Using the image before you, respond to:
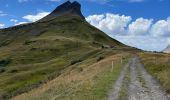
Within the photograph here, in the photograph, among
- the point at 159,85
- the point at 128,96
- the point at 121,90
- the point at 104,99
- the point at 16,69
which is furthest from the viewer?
the point at 16,69

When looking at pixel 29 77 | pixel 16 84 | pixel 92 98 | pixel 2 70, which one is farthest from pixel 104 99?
pixel 2 70

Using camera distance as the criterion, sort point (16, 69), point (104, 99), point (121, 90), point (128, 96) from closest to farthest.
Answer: point (104, 99) < point (128, 96) < point (121, 90) < point (16, 69)

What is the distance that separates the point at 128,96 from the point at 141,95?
169 centimetres

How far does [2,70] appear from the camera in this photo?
178000 millimetres

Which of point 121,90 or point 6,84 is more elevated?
point 121,90

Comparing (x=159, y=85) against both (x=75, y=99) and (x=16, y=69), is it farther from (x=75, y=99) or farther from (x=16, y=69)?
(x=16, y=69)

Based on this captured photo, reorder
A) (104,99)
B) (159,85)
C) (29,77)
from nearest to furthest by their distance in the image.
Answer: (104,99) < (159,85) < (29,77)

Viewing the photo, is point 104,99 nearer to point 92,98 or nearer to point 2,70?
point 92,98

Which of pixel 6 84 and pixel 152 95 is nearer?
pixel 152 95

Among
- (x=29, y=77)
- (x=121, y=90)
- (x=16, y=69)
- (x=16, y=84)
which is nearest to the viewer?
(x=121, y=90)

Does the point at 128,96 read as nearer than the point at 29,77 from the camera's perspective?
Yes

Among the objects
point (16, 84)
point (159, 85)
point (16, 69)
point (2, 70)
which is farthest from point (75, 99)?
point (2, 70)

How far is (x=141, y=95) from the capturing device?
104 feet

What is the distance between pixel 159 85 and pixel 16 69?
134 m
